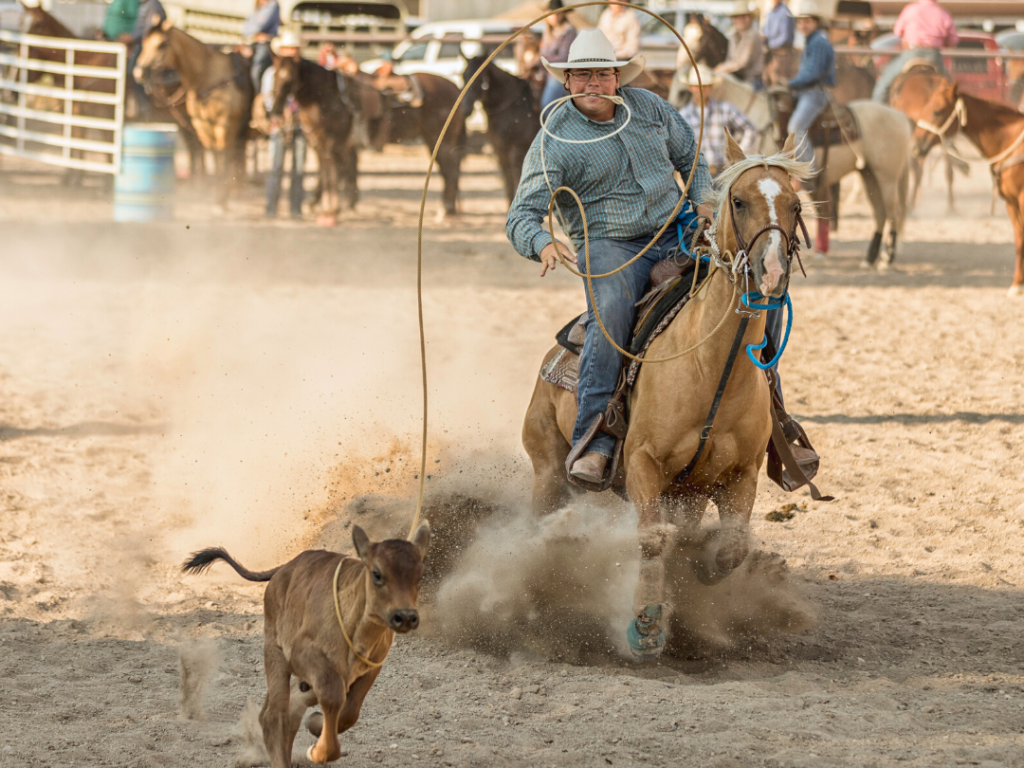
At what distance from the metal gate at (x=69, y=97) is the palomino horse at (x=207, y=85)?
3.63ft

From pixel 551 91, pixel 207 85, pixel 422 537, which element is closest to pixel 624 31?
pixel 551 91

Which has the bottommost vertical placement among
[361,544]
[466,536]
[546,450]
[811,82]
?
[466,536]

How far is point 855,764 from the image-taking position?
3.68 metres

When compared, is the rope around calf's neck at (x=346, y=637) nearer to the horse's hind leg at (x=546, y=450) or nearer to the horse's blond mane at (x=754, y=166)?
the horse's blond mane at (x=754, y=166)

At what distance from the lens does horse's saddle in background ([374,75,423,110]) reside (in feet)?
57.4

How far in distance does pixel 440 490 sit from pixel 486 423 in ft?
5.36

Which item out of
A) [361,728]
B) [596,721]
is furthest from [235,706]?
[596,721]

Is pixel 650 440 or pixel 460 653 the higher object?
pixel 650 440

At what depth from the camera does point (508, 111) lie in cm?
1645

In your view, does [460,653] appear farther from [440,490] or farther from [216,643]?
[440,490]

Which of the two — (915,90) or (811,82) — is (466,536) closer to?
(811,82)

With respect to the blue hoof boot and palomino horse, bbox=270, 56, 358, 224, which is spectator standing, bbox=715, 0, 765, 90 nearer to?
palomino horse, bbox=270, 56, 358, 224

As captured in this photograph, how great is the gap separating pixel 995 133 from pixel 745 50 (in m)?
3.37

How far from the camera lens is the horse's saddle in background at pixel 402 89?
17500 mm
